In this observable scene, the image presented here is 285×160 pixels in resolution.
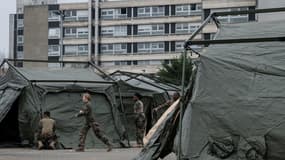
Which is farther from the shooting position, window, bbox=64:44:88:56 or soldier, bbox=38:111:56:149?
window, bbox=64:44:88:56

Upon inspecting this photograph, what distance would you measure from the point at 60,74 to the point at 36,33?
7929 cm

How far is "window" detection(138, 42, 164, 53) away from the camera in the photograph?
91625 mm

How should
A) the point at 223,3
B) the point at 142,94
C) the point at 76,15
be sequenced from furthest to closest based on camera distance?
the point at 76,15 → the point at 223,3 → the point at 142,94

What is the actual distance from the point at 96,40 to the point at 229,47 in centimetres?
8451

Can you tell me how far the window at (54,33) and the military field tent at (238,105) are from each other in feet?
294

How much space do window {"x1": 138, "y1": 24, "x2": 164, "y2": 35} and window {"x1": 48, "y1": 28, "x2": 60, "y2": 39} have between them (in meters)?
14.8

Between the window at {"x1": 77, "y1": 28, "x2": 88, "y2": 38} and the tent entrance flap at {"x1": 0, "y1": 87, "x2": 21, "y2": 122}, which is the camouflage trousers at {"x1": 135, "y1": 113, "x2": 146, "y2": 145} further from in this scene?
the window at {"x1": 77, "y1": 28, "x2": 88, "y2": 38}

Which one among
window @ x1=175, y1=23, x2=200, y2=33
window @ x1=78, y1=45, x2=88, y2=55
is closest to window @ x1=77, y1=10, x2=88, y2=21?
window @ x1=78, y1=45, x2=88, y2=55

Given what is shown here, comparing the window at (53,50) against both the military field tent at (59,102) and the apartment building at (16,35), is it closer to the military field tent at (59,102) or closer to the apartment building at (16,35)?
the apartment building at (16,35)

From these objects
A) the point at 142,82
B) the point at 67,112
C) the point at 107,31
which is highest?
the point at 107,31

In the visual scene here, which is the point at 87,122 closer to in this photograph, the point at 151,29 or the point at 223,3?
the point at 223,3

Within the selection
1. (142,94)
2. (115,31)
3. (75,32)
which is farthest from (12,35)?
(142,94)

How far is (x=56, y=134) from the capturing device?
64.2 feet

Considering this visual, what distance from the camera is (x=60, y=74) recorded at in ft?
70.3
